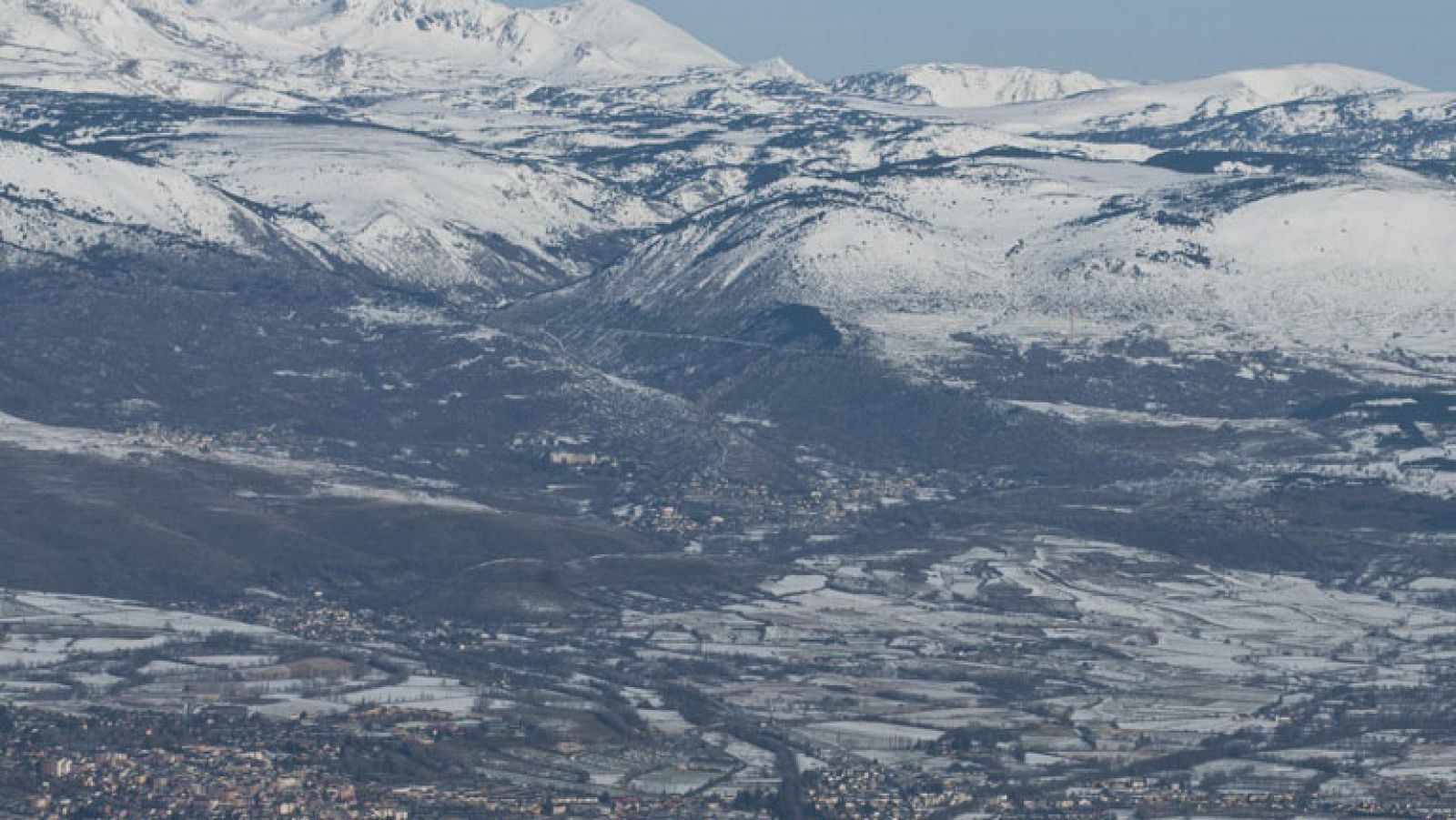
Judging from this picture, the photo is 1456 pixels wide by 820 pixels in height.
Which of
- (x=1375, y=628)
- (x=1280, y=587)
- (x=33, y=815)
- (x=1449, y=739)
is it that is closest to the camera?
(x=33, y=815)

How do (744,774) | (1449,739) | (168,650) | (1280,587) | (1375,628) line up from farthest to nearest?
(1280,587) < (1375,628) < (168,650) < (1449,739) < (744,774)

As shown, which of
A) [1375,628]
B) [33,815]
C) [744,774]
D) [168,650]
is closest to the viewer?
[33,815]

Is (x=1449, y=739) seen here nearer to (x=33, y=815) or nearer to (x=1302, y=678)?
(x=1302, y=678)

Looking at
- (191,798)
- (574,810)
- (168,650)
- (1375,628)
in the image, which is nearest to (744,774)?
(574,810)

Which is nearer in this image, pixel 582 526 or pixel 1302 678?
pixel 1302 678

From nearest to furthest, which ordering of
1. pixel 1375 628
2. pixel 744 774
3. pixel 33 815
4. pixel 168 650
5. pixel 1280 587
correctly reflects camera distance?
1. pixel 33 815
2. pixel 744 774
3. pixel 168 650
4. pixel 1375 628
5. pixel 1280 587

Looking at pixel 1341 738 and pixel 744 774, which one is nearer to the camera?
pixel 744 774

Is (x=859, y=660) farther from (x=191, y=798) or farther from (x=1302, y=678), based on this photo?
(x=191, y=798)

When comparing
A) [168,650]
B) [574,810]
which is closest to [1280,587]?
[168,650]

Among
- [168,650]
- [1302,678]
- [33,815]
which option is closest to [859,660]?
[1302,678]
